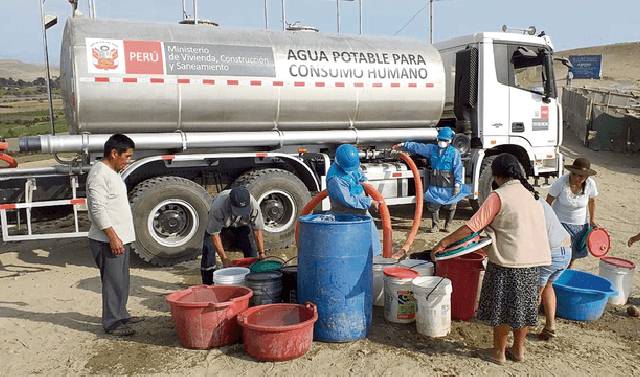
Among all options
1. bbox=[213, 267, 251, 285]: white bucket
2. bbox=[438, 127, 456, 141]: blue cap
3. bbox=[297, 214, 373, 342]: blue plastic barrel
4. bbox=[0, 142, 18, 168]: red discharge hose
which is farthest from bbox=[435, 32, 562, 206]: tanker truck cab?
bbox=[0, 142, 18, 168]: red discharge hose

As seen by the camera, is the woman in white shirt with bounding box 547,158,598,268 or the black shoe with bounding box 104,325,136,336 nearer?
the black shoe with bounding box 104,325,136,336

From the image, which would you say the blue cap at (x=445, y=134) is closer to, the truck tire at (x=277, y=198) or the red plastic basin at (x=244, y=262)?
the truck tire at (x=277, y=198)

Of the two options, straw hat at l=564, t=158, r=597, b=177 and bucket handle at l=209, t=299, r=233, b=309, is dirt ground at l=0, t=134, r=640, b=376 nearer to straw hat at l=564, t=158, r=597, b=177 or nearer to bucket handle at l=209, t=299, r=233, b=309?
bucket handle at l=209, t=299, r=233, b=309

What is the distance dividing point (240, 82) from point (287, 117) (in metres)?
0.85

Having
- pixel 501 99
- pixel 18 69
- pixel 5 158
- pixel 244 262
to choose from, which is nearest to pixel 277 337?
pixel 244 262

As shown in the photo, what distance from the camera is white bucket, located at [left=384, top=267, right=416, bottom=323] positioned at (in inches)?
194

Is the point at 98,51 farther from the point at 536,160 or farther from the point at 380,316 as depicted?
the point at 536,160

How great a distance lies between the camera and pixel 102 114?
6.71m

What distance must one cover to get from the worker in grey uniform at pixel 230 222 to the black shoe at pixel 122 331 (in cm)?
105

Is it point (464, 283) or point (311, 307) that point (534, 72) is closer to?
point (464, 283)

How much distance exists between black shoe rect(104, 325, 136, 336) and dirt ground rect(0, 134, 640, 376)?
0.19 feet

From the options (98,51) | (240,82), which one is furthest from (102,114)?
(240,82)

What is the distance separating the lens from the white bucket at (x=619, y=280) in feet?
18.3

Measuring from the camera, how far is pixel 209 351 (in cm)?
448
